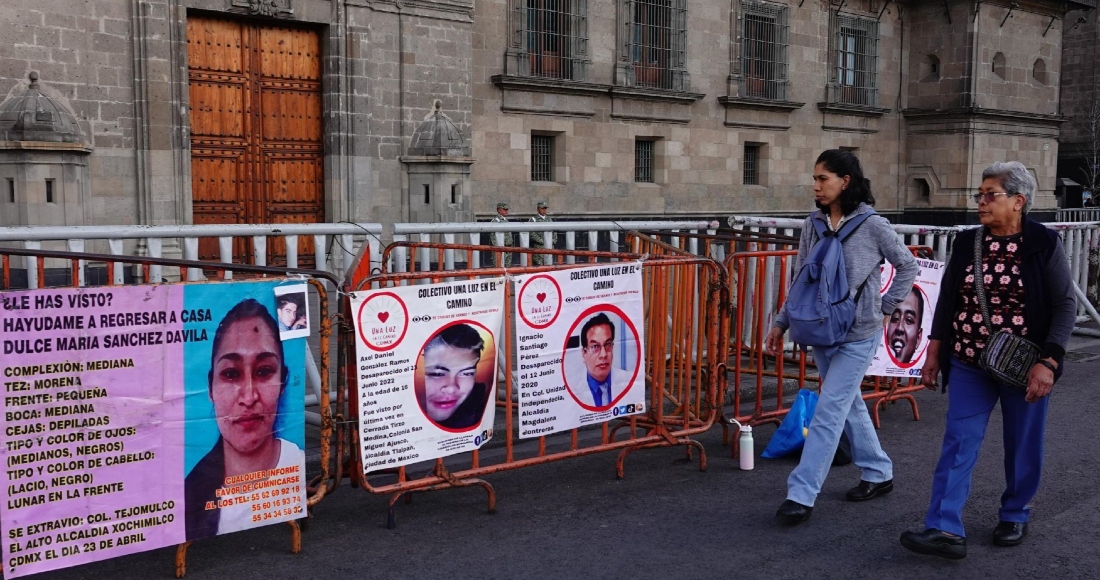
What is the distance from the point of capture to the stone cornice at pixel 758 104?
24234 mm

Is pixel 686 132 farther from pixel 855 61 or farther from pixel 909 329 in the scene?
pixel 909 329

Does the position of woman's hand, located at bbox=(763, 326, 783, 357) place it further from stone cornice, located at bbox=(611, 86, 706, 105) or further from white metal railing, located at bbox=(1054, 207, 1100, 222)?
white metal railing, located at bbox=(1054, 207, 1100, 222)

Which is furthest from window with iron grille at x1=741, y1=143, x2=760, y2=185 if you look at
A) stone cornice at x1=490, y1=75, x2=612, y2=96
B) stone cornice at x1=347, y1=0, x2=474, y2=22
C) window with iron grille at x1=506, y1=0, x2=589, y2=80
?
stone cornice at x1=347, y1=0, x2=474, y2=22

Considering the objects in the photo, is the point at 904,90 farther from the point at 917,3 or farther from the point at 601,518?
the point at 601,518

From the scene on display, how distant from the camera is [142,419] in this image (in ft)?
15.2

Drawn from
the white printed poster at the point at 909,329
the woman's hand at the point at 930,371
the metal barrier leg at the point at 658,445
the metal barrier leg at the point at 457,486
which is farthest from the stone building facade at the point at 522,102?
the woman's hand at the point at 930,371

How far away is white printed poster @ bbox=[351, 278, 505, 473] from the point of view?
5.34 m

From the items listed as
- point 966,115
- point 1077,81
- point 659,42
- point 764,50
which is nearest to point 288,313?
point 659,42

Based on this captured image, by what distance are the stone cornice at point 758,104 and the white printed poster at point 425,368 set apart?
19330mm

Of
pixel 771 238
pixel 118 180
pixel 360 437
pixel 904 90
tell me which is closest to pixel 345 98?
pixel 118 180

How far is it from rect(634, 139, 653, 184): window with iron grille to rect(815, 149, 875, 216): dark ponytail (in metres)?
17.5

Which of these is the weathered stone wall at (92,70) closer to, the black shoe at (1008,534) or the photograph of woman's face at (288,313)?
the photograph of woman's face at (288,313)

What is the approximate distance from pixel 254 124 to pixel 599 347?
11.5m

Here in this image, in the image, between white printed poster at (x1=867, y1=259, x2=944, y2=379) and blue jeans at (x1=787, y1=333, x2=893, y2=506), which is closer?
blue jeans at (x1=787, y1=333, x2=893, y2=506)
